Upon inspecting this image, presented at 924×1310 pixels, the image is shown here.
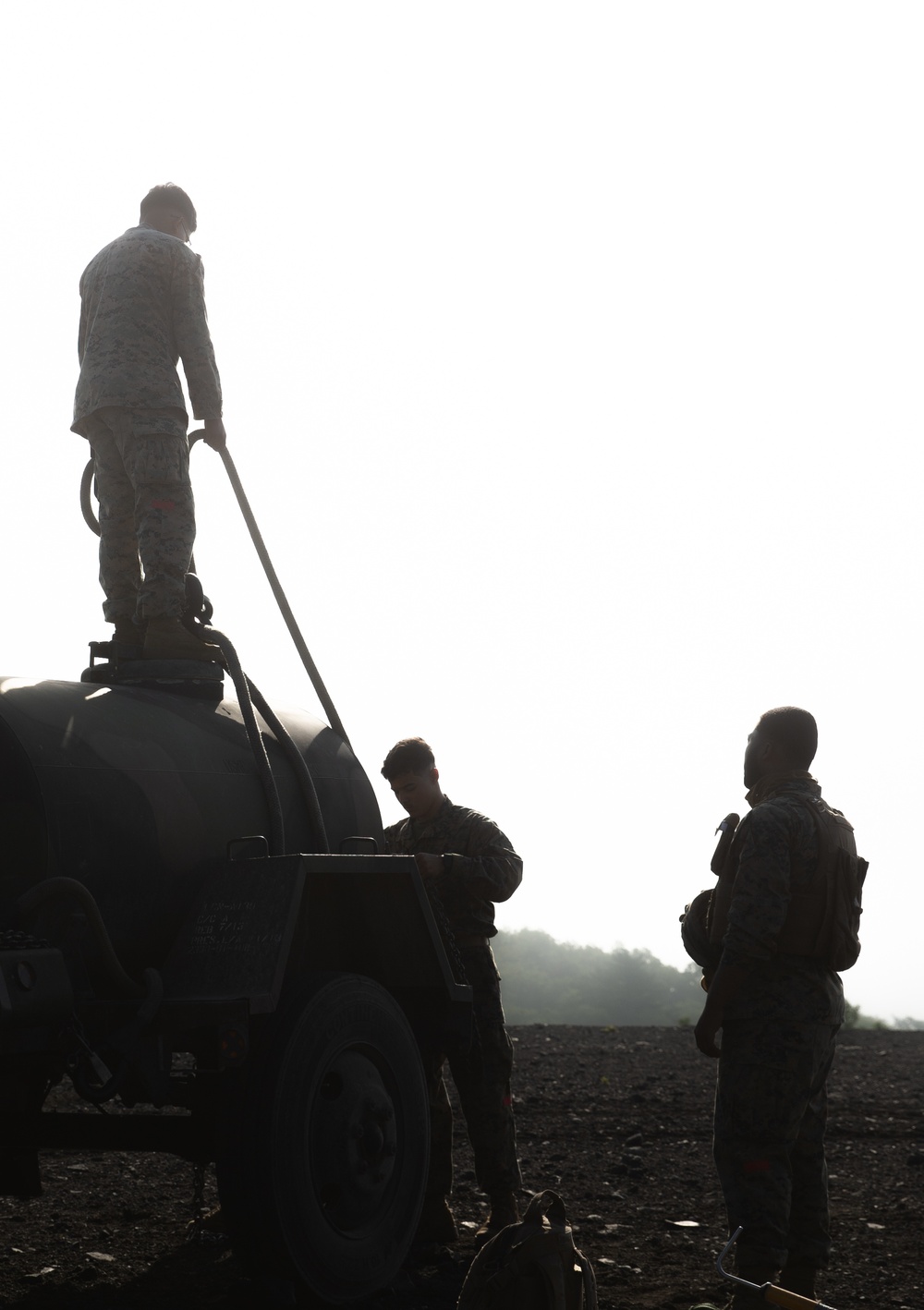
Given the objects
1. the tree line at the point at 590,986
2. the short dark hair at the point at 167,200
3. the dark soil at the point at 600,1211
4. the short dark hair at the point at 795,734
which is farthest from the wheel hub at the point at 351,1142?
the tree line at the point at 590,986

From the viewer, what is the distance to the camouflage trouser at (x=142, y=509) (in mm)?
5152

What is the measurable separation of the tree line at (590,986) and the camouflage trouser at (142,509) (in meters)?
14.6

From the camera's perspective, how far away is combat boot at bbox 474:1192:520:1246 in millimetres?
5312

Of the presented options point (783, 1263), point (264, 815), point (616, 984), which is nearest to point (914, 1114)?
point (783, 1263)

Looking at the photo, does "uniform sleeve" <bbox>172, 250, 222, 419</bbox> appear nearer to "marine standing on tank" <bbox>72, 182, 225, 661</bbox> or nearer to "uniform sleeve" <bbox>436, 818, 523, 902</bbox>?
"marine standing on tank" <bbox>72, 182, 225, 661</bbox>

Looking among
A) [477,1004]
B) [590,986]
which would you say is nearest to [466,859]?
[477,1004]

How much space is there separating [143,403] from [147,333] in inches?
13.0

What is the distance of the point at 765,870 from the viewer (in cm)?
429

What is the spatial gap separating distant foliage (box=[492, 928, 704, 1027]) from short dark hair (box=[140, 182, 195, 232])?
1489 centimetres

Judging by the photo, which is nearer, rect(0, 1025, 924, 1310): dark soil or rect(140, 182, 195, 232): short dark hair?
rect(0, 1025, 924, 1310): dark soil

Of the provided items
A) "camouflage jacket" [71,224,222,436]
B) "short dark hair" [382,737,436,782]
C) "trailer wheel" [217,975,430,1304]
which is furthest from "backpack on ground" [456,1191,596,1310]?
"camouflage jacket" [71,224,222,436]

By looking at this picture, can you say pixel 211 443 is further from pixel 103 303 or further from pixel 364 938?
pixel 364 938

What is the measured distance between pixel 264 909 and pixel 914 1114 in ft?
23.6

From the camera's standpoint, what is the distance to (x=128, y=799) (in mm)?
4020
